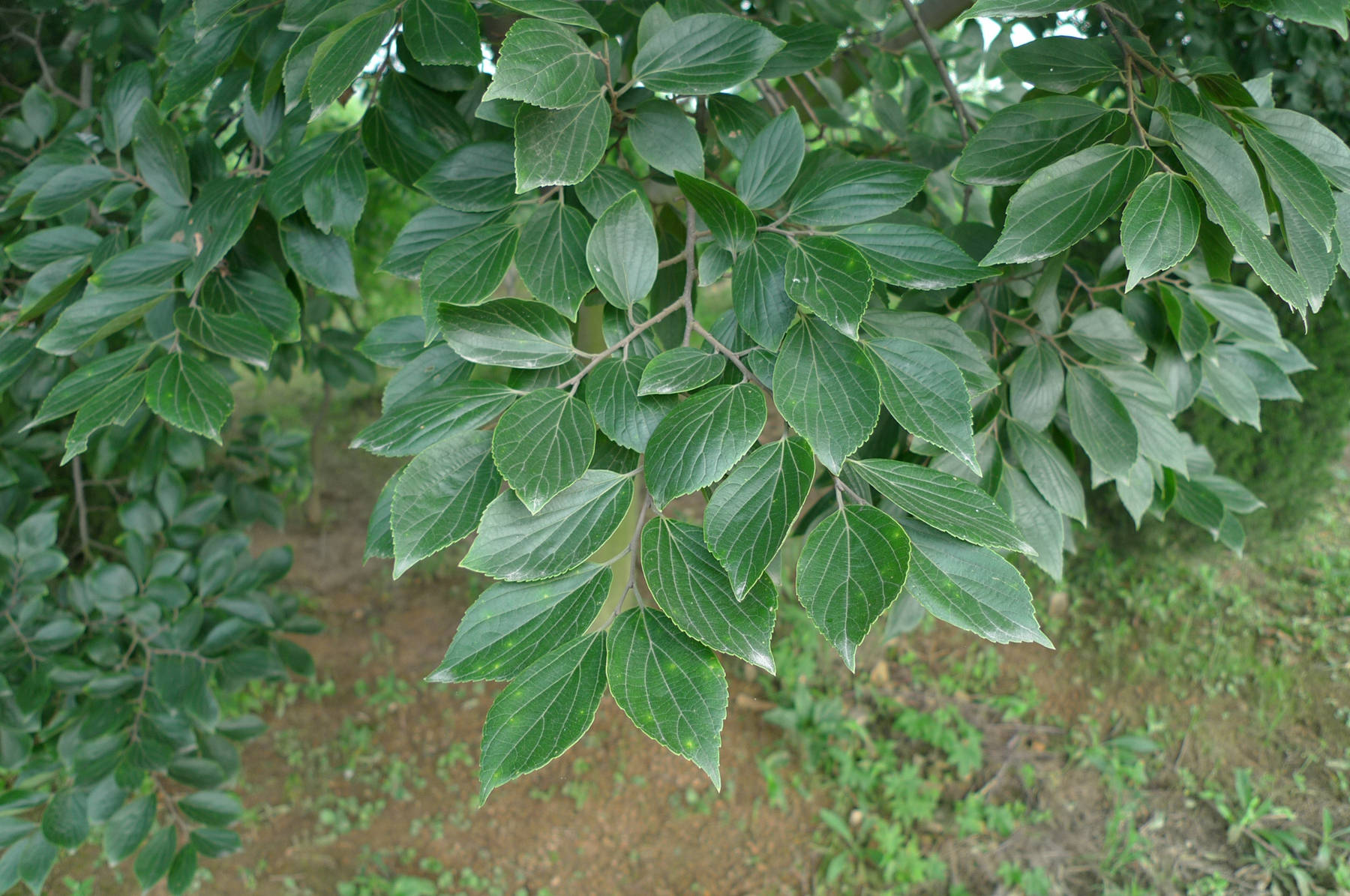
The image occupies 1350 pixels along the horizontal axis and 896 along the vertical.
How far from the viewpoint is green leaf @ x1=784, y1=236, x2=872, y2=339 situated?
26.2 inches

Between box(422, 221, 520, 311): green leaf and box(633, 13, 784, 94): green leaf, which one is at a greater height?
box(633, 13, 784, 94): green leaf

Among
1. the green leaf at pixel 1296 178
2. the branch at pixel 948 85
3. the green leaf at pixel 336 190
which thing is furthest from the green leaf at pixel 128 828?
the green leaf at pixel 1296 178

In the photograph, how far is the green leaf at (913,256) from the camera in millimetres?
765

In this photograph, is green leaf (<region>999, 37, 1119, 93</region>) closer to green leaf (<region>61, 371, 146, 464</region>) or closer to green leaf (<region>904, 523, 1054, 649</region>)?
green leaf (<region>904, 523, 1054, 649</region>)

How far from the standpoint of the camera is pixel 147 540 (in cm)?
179

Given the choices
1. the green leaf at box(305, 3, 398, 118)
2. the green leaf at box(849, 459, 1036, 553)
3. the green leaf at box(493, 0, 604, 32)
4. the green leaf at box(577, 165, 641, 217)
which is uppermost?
the green leaf at box(493, 0, 604, 32)

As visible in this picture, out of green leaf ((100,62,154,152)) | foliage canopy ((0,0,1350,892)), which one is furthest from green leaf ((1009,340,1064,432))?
green leaf ((100,62,154,152))

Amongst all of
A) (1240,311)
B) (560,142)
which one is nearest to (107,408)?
(560,142)

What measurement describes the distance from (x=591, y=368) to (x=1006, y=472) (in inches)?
20.1

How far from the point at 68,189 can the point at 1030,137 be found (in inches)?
47.7

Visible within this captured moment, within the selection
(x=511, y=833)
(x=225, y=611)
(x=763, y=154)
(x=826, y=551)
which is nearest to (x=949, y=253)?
(x=763, y=154)

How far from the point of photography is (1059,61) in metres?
0.86

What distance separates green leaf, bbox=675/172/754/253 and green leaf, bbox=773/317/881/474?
111mm

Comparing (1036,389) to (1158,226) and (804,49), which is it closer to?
(1158,226)
